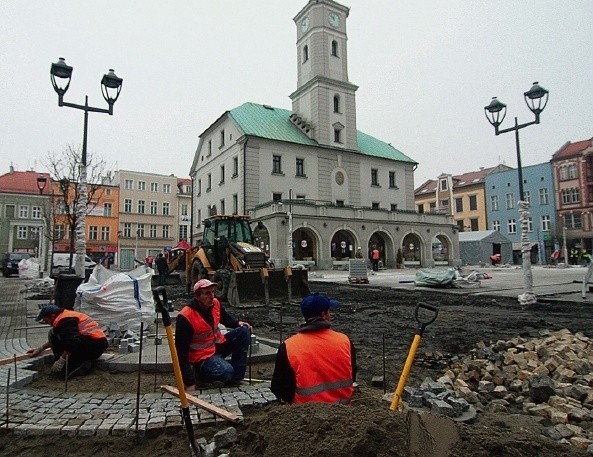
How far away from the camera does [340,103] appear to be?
39750 mm

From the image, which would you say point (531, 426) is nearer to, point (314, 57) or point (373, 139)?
point (314, 57)

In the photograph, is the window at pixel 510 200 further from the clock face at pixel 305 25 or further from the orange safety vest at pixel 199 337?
the orange safety vest at pixel 199 337

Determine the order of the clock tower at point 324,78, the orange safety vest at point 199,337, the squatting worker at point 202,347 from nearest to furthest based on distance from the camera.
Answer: the squatting worker at point 202,347, the orange safety vest at point 199,337, the clock tower at point 324,78

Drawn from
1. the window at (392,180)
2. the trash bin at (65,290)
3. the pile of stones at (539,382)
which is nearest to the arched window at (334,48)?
the window at (392,180)

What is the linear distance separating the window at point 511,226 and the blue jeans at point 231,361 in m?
59.7

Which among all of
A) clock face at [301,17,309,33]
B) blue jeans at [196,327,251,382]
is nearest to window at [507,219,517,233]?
clock face at [301,17,309,33]

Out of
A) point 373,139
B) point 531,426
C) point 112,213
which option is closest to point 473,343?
point 531,426

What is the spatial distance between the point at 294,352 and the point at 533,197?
201 feet

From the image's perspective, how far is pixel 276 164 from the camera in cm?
3622

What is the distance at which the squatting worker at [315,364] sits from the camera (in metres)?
3.10

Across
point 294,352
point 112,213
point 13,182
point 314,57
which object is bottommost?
point 294,352

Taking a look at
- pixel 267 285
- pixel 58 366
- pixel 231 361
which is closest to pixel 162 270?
pixel 267 285

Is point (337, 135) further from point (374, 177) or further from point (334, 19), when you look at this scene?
point (334, 19)

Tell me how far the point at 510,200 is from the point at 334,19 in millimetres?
34828
